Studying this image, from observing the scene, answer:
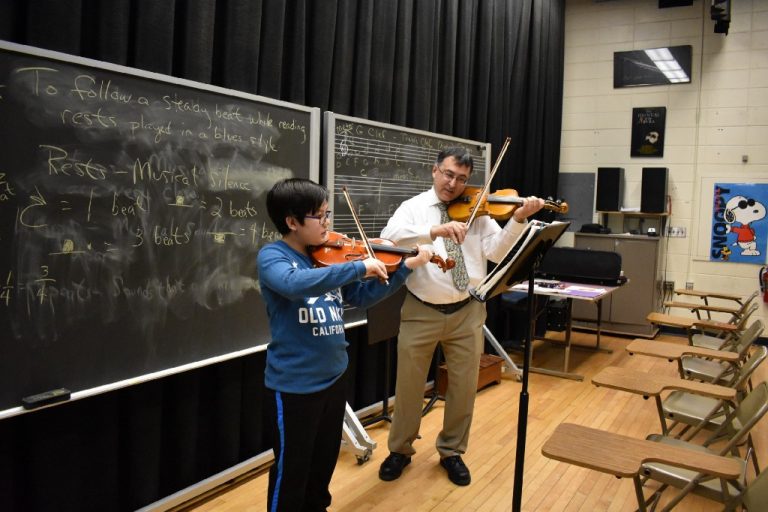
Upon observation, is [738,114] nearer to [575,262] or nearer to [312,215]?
[575,262]

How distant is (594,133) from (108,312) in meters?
5.81

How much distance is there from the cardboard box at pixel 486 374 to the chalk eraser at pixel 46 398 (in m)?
2.48

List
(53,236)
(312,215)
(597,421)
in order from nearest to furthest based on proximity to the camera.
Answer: (312,215) → (53,236) → (597,421)

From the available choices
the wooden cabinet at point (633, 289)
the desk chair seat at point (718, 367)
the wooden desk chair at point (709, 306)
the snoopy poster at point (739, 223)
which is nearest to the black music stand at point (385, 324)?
the desk chair seat at point (718, 367)

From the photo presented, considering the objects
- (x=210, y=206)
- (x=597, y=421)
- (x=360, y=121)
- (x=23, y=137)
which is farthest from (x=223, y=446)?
(x=597, y=421)

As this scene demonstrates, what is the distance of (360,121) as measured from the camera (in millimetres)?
3191

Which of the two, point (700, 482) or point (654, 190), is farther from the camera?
point (654, 190)

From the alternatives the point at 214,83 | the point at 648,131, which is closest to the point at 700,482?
the point at 214,83

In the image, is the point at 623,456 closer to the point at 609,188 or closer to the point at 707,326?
the point at 707,326

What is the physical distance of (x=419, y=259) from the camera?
5.79 feet

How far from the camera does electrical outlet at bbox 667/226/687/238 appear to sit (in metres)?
Answer: 6.18

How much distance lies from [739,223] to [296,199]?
5679 millimetres

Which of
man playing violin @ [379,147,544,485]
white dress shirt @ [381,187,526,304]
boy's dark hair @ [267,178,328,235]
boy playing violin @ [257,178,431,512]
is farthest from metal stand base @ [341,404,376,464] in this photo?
A: boy's dark hair @ [267,178,328,235]

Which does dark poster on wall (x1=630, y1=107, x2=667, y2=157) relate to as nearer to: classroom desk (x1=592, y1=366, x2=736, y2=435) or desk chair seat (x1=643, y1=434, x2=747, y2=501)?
classroom desk (x1=592, y1=366, x2=736, y2=435)
